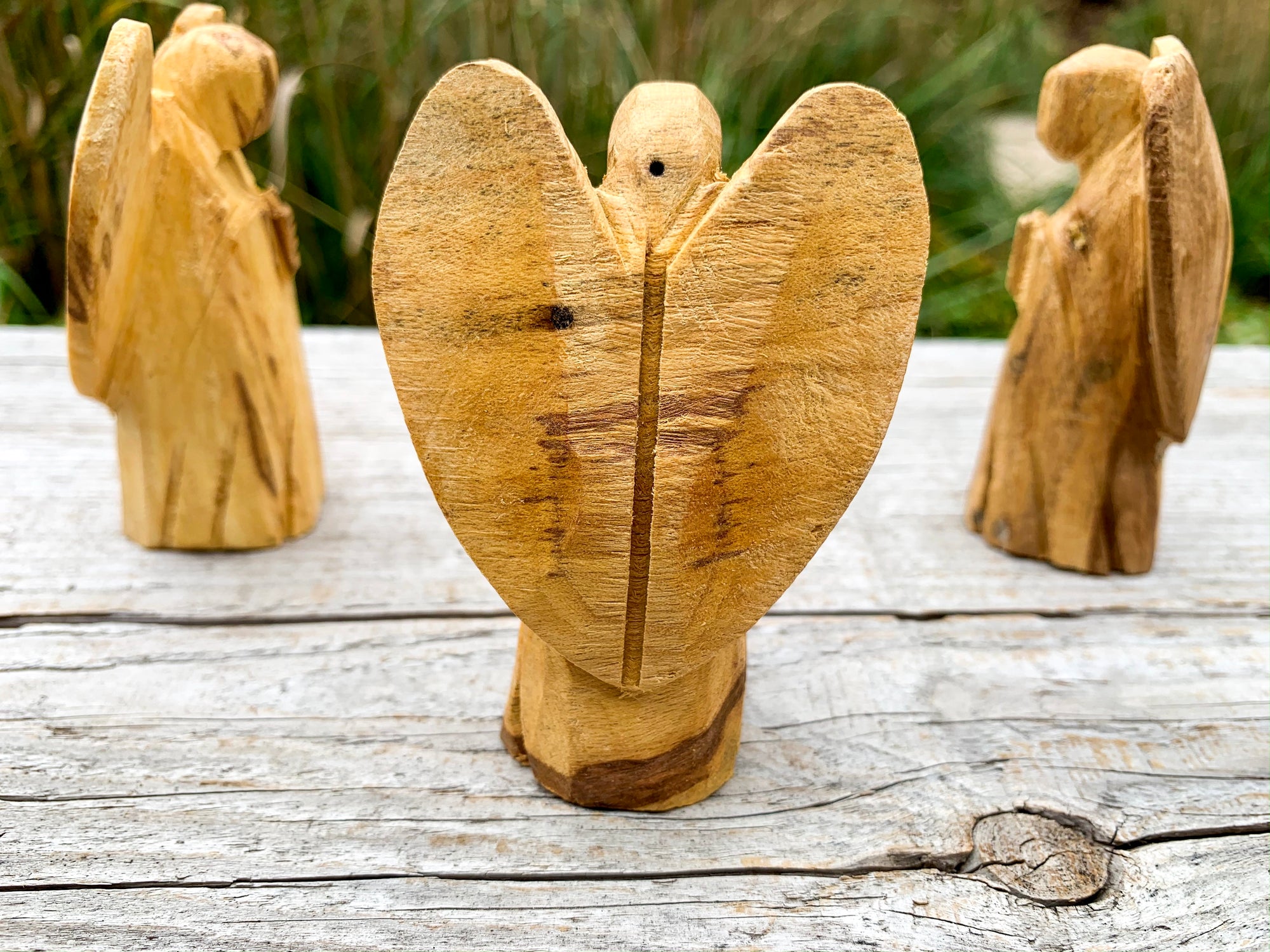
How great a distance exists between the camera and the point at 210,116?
4.06 feet

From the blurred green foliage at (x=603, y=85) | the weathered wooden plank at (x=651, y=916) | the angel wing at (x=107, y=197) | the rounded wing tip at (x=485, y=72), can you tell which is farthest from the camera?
the blurred green foliage at (x=603, y=85)

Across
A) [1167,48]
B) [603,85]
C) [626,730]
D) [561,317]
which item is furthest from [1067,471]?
[603,85]

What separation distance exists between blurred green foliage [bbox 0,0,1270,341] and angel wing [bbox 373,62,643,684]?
121cm

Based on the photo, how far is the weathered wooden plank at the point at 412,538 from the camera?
1326 millimetres

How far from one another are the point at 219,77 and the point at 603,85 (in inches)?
52.7

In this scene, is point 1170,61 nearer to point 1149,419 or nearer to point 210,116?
point 1149,419

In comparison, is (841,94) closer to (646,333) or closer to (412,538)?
(646,333)

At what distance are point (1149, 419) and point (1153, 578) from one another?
22 centimetres

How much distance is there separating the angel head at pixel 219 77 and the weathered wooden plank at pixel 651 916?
0.79 m

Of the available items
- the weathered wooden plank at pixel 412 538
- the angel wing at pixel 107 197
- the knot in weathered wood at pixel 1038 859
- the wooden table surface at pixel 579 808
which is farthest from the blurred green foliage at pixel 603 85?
the knot in weathered wood at pixel 1038 859

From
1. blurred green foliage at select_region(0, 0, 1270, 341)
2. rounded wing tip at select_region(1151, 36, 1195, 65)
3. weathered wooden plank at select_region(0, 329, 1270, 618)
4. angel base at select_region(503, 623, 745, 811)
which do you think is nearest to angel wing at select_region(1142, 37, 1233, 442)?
rounded wing tip at select_region(1151, 36, 1195, 65)

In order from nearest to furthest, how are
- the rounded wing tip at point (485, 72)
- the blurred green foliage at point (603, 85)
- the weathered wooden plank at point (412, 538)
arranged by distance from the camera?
1. the rounded wing tip at point (485, 72)
2. the weathered wooden plank at point (412, 538)
3. the blurred green foliage at point (603, 85)

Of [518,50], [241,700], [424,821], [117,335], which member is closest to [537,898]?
[424,821]

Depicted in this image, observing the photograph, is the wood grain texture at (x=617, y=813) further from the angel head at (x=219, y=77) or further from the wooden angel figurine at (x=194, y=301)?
the angel head at (x=219, y=77)
